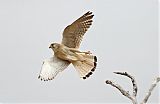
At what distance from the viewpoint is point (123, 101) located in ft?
4.06

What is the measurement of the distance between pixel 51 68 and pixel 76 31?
0.11 m

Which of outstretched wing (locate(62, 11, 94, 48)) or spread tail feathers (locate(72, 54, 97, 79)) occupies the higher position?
outstretched wing (locate(62, 11, 94, 48))

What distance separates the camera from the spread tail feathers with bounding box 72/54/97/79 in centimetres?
85

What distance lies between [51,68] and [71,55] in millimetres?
58

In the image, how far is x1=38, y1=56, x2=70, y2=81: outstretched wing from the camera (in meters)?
0.88

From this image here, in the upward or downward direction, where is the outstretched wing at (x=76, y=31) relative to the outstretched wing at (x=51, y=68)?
upward

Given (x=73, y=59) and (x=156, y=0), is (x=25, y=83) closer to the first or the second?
(x=73, y=59)

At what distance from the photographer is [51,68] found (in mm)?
888

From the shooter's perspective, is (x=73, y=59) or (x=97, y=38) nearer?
(x=73, y=59)

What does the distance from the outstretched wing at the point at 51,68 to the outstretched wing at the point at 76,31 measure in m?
0.05

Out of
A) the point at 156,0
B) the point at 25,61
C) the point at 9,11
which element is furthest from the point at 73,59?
the point at 156,0

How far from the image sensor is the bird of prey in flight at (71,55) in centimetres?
87

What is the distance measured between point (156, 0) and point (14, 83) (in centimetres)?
55

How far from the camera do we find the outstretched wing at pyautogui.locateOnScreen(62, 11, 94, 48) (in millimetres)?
897
